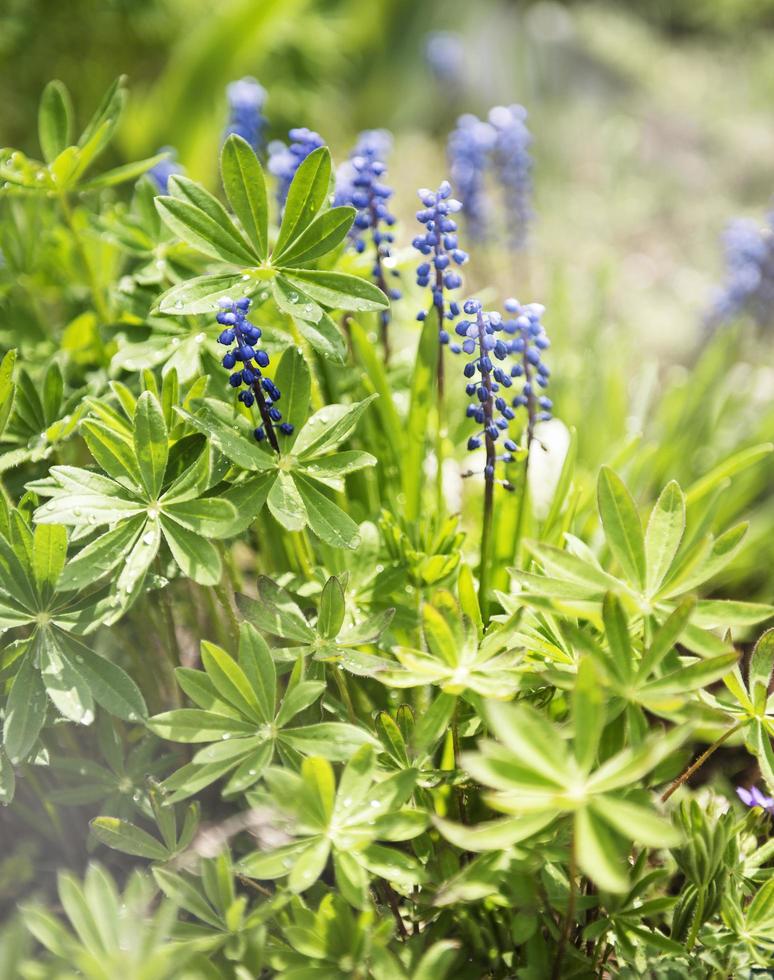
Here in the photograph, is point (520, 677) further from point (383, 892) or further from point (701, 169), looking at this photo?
point (701, 169)

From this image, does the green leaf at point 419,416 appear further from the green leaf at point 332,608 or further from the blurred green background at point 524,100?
the blurred green background at point 524,100

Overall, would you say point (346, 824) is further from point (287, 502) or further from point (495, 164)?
point (495, 164)

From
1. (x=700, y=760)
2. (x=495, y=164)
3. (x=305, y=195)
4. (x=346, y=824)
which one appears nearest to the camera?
(x=346, y=824)

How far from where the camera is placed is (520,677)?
51.8 inches

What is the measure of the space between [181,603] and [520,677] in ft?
3.20

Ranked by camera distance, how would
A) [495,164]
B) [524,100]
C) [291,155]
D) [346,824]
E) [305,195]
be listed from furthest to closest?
[524,100] → [495,164] → [291,155] → [305,195] → [346,824]

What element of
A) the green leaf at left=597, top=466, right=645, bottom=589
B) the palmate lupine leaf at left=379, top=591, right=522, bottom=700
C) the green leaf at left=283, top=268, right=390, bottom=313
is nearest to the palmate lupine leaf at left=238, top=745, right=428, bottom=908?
the palmate lupine leaf at left=379, top=591, right=522, bottom=700

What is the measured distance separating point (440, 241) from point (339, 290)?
227 millimetres

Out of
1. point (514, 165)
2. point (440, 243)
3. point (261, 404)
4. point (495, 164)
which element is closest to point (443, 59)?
point (495, 164)

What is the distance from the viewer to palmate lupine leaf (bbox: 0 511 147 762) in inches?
53.4

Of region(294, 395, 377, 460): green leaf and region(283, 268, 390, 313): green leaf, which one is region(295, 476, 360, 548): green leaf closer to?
region(294, 395, 377, 460): green leaf

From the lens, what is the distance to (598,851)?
1038mm

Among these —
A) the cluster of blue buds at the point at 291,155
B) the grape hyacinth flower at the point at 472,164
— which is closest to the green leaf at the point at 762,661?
the cluster of blue buds at the point at 291,155

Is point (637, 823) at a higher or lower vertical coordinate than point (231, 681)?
lower
